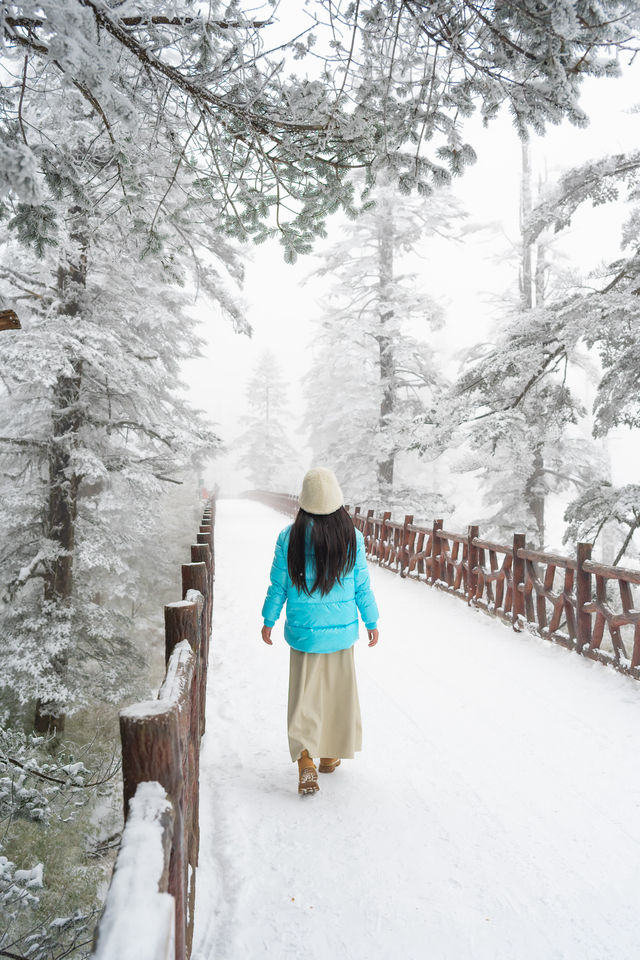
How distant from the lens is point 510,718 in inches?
179

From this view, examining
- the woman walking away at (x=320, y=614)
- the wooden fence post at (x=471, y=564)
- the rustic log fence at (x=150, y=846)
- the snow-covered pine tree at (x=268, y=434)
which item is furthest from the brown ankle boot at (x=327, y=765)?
the snow-covered pine tree at (x=268, y=434)

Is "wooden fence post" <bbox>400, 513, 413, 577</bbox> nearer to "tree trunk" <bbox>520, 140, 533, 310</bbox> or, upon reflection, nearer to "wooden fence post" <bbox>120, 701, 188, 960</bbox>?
"tree trunk" <bbox>520, 140, 533, 310</bbox>

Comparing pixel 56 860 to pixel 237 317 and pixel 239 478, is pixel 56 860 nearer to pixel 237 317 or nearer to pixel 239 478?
pixel 237 317

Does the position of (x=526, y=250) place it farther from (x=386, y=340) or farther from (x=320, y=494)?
(x=320, y=494)

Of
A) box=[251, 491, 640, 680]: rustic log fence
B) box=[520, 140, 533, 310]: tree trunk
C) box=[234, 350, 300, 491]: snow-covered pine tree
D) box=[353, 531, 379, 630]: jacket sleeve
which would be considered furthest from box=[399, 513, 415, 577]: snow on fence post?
box=[234, 350, 300, 491]: snow-covered pine tree

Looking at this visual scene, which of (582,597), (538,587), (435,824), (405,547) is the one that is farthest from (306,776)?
(405,547)

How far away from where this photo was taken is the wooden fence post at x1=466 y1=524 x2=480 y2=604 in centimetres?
865

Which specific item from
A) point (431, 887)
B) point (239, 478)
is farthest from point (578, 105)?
point (239, 478)

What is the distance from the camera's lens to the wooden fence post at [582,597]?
239 inches

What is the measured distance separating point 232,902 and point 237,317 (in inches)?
289

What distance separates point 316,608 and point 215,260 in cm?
701

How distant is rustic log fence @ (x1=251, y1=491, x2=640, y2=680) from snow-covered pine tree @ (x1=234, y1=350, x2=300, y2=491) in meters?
35.4

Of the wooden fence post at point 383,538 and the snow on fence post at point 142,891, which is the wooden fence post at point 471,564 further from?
the snow on fence post at point 142,891

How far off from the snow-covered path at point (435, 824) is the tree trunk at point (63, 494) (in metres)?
2.17
